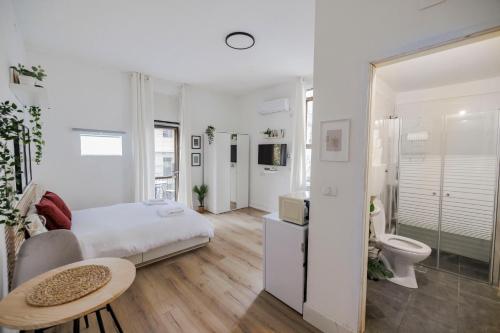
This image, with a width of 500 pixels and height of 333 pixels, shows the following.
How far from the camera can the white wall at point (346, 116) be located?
1307 millimetres

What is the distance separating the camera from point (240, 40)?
2.81 meters

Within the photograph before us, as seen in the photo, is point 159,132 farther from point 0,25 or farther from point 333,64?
point 333,64

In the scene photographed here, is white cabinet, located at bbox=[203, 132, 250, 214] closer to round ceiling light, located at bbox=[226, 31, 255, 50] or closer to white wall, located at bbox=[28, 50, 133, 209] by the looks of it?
white wall, located at bbox=[28, 50, 133, 209]

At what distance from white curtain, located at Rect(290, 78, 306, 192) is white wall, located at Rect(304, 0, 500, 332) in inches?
102

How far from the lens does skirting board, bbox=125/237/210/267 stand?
102 inches

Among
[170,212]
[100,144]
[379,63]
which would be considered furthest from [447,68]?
[100,144]

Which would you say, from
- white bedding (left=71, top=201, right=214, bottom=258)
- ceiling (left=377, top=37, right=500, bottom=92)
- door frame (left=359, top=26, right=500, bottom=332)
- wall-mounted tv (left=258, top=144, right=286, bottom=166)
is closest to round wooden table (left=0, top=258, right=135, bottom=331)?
white bedding (left=71, top=201, right=214, bottom=258)

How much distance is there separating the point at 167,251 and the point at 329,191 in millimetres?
2277

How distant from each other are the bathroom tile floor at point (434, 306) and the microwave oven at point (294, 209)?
1.01 m

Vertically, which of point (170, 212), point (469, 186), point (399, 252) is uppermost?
point (469, 186)

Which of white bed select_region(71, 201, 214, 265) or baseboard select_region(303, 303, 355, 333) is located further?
white bed select_region(71, 201, 214, 265)

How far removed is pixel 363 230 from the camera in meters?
1.48

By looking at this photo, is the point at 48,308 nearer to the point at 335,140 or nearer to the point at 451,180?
the point at 335,140

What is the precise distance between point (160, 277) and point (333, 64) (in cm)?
277
